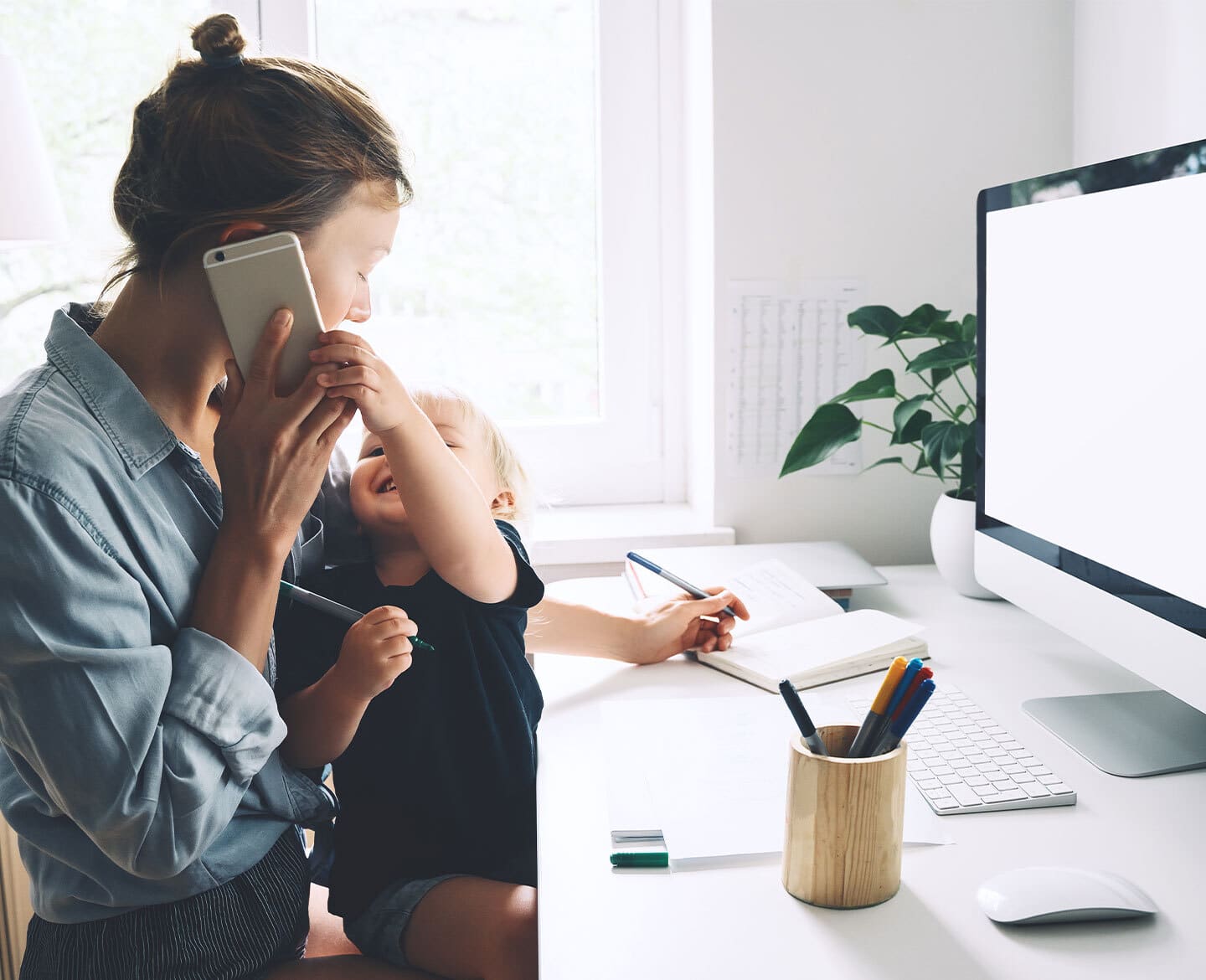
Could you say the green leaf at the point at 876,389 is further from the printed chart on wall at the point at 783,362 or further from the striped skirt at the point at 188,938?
the striped skirt at the point at 188,938

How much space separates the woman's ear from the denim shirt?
0.13 metres

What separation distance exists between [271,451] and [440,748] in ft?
1.26

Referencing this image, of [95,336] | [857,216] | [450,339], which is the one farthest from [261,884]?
[857,216]

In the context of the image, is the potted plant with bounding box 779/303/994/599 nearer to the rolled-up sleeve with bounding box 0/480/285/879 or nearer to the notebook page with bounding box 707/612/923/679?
the notebook page with bounding box 707/612/923/679

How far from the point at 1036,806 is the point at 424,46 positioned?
1.52 metres

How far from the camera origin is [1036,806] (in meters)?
0.78

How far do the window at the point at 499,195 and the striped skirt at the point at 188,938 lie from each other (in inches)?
40.4

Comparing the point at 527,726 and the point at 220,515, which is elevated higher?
the point at 220,515

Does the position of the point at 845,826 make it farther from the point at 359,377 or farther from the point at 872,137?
the point at 872,137

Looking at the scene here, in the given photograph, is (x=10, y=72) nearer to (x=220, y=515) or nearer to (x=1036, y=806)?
(x=220, y=515)

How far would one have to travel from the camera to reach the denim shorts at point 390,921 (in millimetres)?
924

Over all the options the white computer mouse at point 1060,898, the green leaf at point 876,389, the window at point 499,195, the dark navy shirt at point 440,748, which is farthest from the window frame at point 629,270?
the white computer mouse at point 1060,898

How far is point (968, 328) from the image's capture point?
1421 millimetres

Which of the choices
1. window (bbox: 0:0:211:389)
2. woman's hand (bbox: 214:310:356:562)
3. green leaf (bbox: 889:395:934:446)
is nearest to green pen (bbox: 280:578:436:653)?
woman's hand (bbox: 214:310:356:562)
